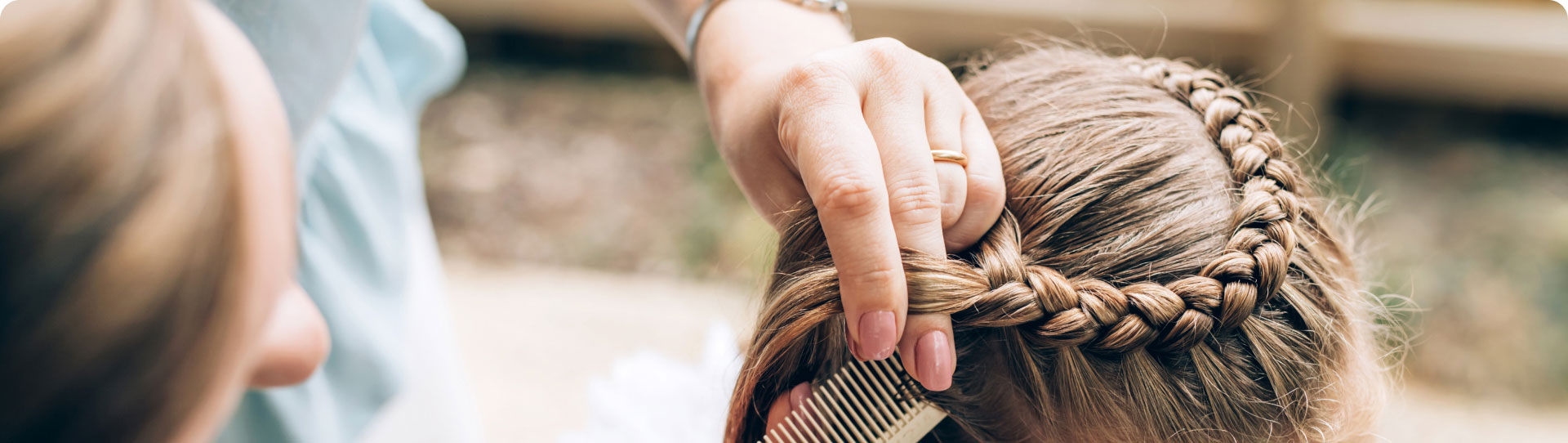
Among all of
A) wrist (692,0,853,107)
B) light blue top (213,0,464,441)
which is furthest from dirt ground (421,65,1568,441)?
Answer: wrist (692,0,853,107)

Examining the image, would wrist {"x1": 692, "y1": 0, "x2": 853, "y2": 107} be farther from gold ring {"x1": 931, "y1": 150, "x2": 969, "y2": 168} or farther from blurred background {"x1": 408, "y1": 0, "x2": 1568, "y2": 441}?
blurred background {"x1": 408, "y1": 0, "x2": 1568, "y2": 441}

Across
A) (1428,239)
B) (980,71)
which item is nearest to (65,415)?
(980,71)

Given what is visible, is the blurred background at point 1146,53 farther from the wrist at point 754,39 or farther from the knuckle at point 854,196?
the knuckle at point 854,196

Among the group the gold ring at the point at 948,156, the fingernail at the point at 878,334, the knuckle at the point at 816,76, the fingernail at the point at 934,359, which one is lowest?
the fingernail at the point at 934,359

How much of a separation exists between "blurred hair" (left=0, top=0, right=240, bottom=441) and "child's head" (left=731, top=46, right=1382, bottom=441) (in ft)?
1.33

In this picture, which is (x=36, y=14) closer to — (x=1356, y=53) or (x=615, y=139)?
(x=615, y=139)

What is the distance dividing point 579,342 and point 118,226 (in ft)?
6.14

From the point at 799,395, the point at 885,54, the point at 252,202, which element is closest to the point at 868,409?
the point at 799,395

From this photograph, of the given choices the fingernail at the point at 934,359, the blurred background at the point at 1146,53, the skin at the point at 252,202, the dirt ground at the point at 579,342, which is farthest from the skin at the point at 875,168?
the blurred background at the point at 1146,53

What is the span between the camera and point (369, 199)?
1102mm

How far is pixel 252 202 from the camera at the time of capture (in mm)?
459

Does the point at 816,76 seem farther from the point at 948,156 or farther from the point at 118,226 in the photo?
the point at 118,226

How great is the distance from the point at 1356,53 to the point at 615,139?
2362 millimetres

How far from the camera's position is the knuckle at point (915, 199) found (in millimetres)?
643
